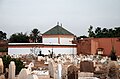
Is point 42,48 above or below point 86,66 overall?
above

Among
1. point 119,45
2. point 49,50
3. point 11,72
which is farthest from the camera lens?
point 49,50

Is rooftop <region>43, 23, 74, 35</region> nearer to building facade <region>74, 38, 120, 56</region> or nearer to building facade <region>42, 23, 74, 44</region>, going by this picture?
building facade <region>42, 23, 74, 44</region>

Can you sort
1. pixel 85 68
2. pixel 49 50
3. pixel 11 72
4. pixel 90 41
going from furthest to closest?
1. pixel 49 50
2. pixel 90 41
3. pixel 85 68
4. pixel 11 72

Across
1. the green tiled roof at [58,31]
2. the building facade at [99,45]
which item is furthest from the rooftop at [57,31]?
the building facade at [99,45]

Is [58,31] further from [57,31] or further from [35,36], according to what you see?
[35,36]

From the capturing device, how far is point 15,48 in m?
35.9

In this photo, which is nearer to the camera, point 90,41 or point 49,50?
point 90,41

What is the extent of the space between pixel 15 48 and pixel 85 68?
2466cm

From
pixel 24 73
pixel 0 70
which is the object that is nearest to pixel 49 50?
pixel 0 70

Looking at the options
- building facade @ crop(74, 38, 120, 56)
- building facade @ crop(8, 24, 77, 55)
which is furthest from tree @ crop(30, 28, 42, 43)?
building facade @ crop(74, 38, 120, 56)

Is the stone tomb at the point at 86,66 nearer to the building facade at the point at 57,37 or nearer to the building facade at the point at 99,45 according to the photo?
the building facade at the point at 99,45

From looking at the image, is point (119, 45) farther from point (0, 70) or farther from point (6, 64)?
point (0, 70)

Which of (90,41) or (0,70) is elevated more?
(90,41)

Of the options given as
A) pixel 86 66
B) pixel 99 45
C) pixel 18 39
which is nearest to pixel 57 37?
pixel 18 39
